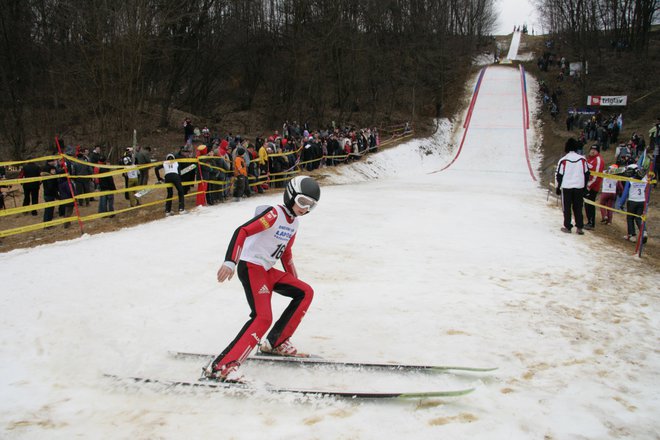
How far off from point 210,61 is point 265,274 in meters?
33.3

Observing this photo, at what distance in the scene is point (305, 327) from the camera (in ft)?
18.1

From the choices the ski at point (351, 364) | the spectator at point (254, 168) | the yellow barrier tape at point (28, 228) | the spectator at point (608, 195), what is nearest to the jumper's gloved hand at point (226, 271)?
the ski at point (351, 364)

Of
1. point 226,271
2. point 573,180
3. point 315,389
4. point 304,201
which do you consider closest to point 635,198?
point 573,180

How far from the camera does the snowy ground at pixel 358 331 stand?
3641 millimetres

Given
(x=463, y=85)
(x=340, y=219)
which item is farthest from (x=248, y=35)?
(x=340, y=219)

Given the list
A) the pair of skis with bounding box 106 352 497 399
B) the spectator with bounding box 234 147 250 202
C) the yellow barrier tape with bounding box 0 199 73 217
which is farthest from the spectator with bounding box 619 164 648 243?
the yellow barrier tape with bounding box 0 199 73 217

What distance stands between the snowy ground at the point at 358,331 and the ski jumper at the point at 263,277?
1.27ft

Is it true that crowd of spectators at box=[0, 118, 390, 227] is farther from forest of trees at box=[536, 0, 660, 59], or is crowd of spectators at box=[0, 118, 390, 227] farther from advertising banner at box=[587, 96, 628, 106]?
forest of trees at box=[536, 0, 660, 59]

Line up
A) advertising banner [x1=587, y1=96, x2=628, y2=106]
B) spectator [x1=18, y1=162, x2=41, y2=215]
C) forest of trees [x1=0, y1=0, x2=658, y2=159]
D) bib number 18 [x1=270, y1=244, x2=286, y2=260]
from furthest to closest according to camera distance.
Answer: advertising banner [x1=587, y1=96, x2=628, y2=106] → forest of trees [x1=0, y1=0, x2=658, y2=159] → spectator [x1=18, y1=162, x2=41, y2=215] → bib number 18 [x1=270, y1=244, x2=286, y2=260]

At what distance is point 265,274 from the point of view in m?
4.29

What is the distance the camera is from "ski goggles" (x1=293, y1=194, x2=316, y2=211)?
4.18m

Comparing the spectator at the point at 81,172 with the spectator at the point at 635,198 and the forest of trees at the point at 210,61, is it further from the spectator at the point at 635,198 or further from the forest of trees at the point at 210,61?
the spectator at the point at 635,198

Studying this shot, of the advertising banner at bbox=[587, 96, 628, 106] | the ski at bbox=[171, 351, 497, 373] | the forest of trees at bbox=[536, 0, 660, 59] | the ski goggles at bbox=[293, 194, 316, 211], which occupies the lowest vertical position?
the ski at bbox=[171, 351, 497, 373]

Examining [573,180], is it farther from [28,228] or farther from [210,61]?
[210,61]
